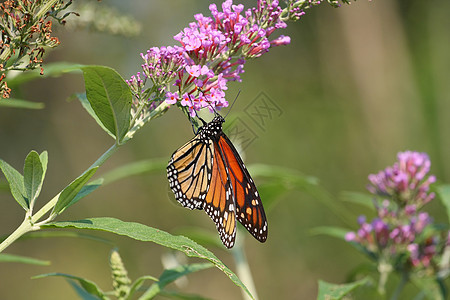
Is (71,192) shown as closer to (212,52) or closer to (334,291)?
(212,52)

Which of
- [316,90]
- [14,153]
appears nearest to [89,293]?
[14,153]

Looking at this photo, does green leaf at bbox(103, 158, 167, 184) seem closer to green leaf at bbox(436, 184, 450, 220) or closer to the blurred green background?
green leaf at bbox(436, 184, 450, 220)

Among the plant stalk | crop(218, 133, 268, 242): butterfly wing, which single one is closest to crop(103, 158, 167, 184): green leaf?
crop(218, 133, 268, 242): butterfly wing

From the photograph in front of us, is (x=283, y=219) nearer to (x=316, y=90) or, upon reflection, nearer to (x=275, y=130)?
(x=275, y=130)

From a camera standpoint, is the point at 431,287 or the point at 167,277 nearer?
the point at 167,277

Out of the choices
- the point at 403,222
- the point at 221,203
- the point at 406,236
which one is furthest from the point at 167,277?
the point at 403,222

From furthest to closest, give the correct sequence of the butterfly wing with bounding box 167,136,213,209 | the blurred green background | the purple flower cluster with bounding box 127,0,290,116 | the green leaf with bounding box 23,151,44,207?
the blurred green background < the butterfly wing with bounding box 167,136,213,209 < the purple flower cluster with bounding box 127,0,290,116 < the green leaf with bounding box 23,151,44,207
